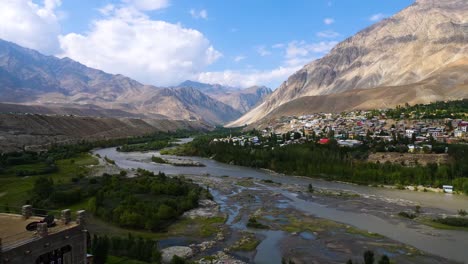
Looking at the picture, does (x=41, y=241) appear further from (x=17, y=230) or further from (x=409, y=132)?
(x=409, y=132)

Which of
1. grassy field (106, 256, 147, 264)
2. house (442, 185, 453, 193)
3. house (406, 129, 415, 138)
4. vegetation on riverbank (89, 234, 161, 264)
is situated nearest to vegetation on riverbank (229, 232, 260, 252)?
vegetation on riverbank (89, 234, 161, 264)

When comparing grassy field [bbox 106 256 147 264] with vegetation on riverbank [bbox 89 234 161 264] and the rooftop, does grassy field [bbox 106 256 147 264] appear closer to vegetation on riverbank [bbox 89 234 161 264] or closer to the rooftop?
vegetation on riverbank [bbox 89 234 161 264]

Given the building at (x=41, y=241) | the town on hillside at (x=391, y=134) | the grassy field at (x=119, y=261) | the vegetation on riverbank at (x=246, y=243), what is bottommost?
the vegetation on riverbank at (x=246, y=243)

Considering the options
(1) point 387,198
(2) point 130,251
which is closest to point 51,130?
(1) point 387,198

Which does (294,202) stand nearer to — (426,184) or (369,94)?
(426,184)

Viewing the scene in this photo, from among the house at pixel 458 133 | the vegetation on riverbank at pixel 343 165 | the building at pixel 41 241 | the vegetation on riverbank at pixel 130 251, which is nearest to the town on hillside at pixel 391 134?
the house at pixel 458 133

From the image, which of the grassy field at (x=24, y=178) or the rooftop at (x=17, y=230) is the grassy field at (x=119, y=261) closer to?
the rooftop at (x=17, y=230)
